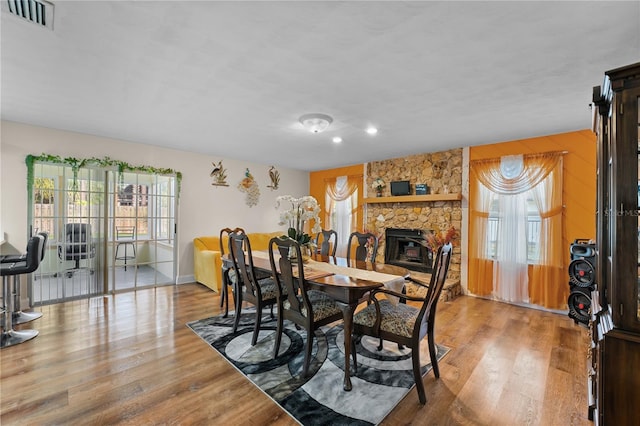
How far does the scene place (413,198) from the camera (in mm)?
4941

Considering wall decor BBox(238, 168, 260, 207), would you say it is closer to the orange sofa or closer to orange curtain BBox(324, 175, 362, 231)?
the orange sofa

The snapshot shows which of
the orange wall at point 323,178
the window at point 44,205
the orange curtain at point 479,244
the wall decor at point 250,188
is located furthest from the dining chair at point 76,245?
the orange curtain at point 479,244

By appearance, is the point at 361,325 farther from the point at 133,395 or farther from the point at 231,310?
the point at 231,310

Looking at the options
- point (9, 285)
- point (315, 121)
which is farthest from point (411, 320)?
point (9, 285)

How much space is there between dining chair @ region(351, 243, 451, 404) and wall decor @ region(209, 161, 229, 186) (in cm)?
424

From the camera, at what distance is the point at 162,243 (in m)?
4.91

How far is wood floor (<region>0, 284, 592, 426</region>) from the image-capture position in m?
1.77

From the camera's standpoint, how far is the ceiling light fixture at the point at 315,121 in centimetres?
309

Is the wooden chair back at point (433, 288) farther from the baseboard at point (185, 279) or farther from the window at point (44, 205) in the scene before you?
the window at point (44, 205)

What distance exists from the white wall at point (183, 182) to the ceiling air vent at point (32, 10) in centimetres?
293

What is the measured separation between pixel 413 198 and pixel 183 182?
4179mm

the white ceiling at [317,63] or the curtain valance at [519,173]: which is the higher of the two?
the white ceiling at [317,63]

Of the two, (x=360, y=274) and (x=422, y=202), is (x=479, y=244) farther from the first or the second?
(x=360, y=274)

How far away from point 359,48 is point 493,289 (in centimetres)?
402
